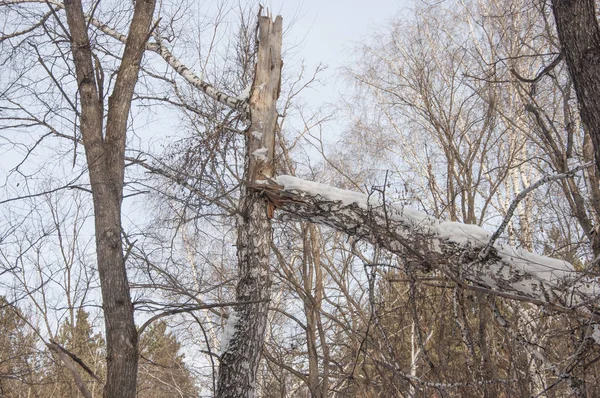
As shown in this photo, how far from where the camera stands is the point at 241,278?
14.0 feet

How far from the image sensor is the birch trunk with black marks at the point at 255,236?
397cm

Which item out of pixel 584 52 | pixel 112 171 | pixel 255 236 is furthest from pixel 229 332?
pixel 584 52

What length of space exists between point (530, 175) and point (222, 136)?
683 centimetres

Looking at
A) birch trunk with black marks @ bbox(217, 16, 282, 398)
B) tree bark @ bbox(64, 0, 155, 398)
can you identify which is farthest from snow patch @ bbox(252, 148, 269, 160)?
tree bark @ bbox(64, 0, 155, 398)

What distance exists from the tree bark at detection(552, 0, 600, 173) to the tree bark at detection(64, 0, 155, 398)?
2.88 metres

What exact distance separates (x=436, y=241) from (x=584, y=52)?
158 centimetres

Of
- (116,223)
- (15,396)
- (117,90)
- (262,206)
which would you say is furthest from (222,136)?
(15,396)

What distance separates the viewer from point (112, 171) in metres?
3.66

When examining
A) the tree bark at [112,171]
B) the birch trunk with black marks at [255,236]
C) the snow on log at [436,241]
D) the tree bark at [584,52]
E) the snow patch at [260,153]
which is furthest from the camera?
the snow patch at [260,153]

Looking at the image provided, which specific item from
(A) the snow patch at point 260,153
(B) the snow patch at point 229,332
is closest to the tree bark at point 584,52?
(A) the snow patch at point 260,153

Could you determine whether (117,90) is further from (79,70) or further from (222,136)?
(222,136)

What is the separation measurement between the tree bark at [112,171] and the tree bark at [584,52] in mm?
2879

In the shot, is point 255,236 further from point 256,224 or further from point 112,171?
point 112,171

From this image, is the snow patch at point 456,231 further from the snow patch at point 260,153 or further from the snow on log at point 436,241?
the snow patch at point 260,153
